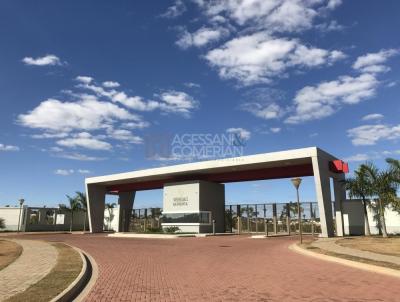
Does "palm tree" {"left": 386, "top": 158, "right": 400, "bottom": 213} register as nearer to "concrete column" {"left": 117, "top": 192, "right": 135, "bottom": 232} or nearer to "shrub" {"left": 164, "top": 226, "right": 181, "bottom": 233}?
"shrub" {"left": 164, "top": 226, "right": 181, "bottom": 233}

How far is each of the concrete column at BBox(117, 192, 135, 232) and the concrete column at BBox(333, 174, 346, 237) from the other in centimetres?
3549

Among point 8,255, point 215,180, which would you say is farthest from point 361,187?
point 8,255

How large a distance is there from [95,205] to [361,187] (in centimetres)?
3950

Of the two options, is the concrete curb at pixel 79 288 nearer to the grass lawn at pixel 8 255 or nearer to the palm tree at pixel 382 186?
the grass lawn at pixel 8 255

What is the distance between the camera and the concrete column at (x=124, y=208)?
60250 millimetres

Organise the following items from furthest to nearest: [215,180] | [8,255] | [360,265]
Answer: [215,180]
[8,255]
[360,265]

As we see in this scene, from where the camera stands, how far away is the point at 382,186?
101 ft

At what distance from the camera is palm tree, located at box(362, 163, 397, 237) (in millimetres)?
30406

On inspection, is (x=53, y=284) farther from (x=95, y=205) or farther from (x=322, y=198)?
(x=95, y=205)

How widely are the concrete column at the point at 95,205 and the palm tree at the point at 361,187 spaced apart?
38144 mm

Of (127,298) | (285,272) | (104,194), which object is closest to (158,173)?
(104,194)

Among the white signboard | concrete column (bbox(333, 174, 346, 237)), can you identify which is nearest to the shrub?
concrete column (bbox(333, 174, 346, 237))

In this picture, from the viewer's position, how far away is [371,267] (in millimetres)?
13000

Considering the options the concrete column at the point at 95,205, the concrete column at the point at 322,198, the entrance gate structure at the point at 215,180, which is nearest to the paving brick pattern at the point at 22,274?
the concrete column at the point at 322,198
